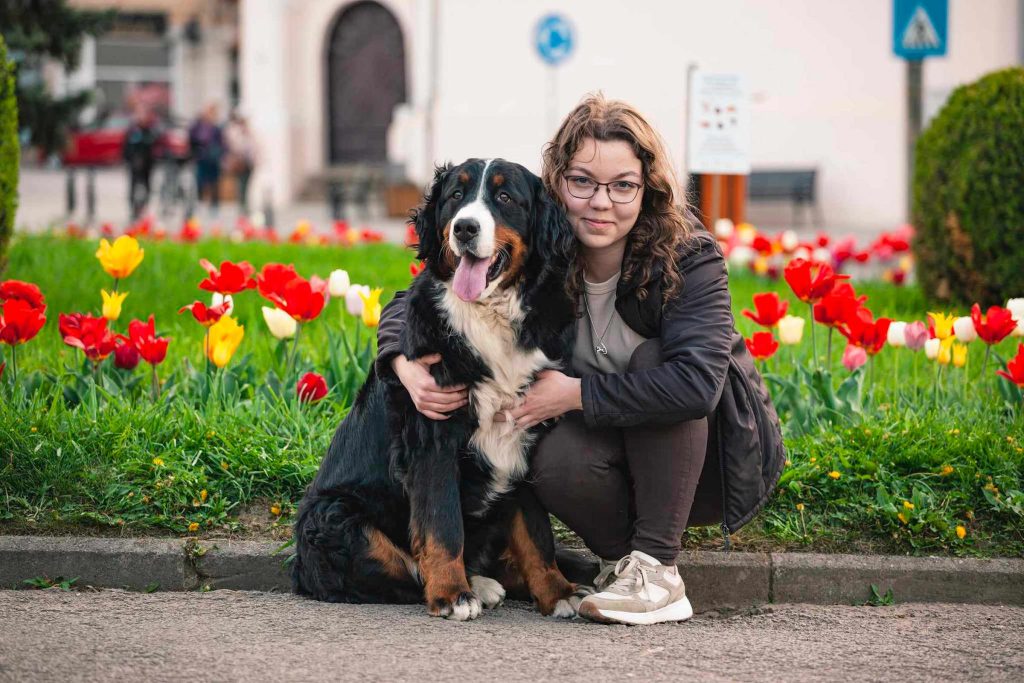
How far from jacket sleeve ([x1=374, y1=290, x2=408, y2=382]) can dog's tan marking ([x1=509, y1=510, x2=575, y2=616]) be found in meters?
0.62

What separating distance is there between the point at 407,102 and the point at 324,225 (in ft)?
19.9

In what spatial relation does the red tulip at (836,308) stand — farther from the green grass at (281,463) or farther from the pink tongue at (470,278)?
the pink tongue at (470,278)

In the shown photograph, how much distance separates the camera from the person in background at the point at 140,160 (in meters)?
20.5

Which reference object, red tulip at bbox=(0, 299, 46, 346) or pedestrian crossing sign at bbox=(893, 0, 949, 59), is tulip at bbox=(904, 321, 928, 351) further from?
pedestrian crossing sign at bbox=(893, 0, 949, 59)

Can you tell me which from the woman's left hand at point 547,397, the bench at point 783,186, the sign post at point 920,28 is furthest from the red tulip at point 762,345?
the bench at point 783,186

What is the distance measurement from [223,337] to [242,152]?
17369 mm

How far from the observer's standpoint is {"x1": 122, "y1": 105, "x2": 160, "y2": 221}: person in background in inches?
805

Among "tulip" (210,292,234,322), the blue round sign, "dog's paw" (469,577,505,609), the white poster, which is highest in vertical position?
the blue round sign

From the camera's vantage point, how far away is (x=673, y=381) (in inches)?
149

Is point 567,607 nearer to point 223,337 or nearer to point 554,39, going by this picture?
point 223,337

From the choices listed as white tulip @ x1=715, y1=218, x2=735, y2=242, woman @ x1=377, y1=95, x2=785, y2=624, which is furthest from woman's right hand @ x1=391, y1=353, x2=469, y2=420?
white tulip @ x1=715, y1=218, x2=735, y2=242

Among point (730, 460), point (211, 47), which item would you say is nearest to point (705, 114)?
point (730, 460)

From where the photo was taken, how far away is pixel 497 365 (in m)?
3.82

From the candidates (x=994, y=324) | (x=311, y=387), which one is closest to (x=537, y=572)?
(x=311, y=387)
